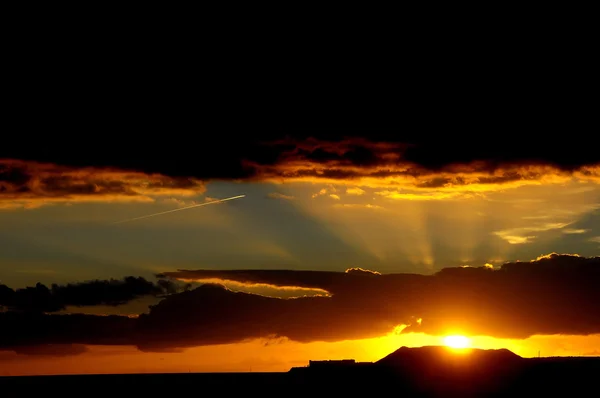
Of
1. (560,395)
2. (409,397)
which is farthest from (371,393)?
(560,395)

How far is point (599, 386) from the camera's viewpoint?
198375 millimetres

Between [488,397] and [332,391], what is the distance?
38141mm

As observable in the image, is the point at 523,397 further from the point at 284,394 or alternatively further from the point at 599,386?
the point at 284,394

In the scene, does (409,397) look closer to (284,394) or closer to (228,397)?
(284,394)

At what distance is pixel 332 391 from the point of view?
614 feet

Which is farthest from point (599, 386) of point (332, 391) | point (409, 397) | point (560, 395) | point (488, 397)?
point (332, 391)

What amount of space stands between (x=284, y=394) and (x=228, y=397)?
46.2 feet

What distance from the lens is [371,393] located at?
197875 mm

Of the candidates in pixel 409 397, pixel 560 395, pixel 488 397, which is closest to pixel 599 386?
pixel 560 395

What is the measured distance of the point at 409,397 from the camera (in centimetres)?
19862

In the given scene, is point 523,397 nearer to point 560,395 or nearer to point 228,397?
point 560,395

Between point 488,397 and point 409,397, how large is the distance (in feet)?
59.3

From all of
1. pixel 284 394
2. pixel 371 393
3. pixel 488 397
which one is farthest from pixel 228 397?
pixel 488 397

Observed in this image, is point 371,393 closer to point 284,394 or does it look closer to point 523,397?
point 284,394
